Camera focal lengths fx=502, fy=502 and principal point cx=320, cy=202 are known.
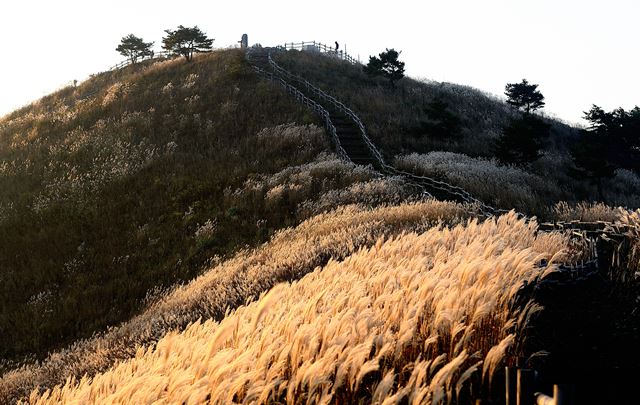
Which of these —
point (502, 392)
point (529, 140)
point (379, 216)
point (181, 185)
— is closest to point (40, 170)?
point (181, 185)

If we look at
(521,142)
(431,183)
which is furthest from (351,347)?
(521,142)

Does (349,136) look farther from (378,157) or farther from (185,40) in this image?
(185,40)

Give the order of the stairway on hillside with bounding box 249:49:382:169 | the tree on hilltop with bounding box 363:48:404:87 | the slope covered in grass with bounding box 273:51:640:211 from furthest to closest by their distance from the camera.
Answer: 1. the tree on hilltop with bounding box 363:48:404:87
2. the stairway on hillside with bounding box 249:49:382:169
3. the slope covered in grass with bounding box 273:51:640:211

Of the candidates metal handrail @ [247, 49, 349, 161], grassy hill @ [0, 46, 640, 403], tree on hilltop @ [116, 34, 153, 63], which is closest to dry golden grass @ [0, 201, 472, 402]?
grassy hill @ [0, 46, 640, 403]

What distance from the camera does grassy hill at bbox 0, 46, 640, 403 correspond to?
3.50 metres

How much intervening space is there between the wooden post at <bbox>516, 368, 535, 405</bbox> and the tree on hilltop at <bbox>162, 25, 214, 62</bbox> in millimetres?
43734

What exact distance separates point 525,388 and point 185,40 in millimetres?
44212

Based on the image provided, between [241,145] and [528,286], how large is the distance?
1995cm

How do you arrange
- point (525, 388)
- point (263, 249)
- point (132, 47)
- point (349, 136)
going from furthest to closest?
point (132, 47) → point (349, 136) → point (263, 249) → point (525, 388)

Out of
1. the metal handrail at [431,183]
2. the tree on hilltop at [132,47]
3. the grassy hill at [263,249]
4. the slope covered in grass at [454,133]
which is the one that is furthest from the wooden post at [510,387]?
the tree on hilltop at [132,47]

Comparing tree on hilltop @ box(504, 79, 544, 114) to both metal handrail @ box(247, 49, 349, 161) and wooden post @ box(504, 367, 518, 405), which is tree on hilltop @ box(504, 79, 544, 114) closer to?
metal handrail @ box(247, 49, 349, 161)

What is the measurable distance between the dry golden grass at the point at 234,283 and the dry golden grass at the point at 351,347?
2092 millimetres

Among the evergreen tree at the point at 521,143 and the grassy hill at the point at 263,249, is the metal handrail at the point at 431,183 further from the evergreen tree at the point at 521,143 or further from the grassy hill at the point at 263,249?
the evergreen tree at the point at 521,143

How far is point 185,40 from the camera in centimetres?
4259
